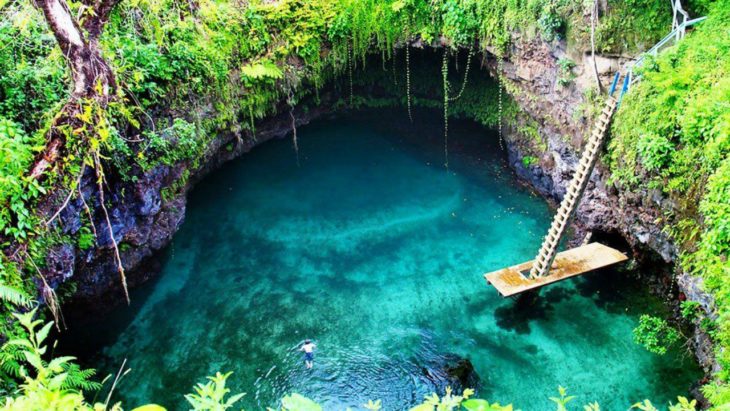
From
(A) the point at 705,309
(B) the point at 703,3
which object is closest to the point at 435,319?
(A) the point at 705,309

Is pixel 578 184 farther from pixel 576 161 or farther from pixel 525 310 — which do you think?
pixel 525 310

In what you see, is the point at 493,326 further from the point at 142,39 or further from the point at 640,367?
the point at 142,39

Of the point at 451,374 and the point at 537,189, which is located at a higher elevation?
the point at 537,189

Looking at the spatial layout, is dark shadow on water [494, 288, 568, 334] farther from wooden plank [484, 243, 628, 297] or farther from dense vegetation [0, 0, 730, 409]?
dense vegetation [0, 0, 730, 409]

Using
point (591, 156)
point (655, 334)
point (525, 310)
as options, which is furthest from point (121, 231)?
point (655, 334)

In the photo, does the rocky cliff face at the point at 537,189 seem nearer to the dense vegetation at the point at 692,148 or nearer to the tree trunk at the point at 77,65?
the dense vegetation at the point at 692,148

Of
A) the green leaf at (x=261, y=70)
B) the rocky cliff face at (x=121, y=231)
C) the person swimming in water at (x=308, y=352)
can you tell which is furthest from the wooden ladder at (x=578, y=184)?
the rocky cliff face at (x=121, y=231)
